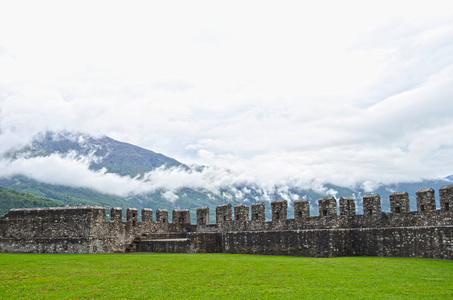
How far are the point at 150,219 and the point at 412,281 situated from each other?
24504 millimetres

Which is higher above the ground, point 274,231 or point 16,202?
point 16,202

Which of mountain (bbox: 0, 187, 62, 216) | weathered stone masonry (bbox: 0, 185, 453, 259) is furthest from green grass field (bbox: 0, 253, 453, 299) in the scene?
mountain (bbox: 0, 187, 62, 216)

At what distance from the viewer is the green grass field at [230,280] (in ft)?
36.5

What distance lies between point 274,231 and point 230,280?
12.9 m

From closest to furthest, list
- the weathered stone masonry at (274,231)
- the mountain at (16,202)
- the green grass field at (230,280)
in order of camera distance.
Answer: the green grass field at (230,280) → the weathered stone masonry at (274,231) → the mountain at (16,202)

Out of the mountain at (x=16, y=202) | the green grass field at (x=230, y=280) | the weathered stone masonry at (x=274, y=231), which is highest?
the mountain at (x=16, y=202)

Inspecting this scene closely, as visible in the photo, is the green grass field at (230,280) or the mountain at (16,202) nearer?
the green grass field at (230,280)

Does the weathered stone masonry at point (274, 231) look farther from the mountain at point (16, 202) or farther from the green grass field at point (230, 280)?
the mountain at point (16, 202)

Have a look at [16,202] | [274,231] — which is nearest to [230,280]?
[274,231]

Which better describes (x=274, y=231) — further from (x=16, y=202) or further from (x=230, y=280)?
(x=16, y=202)

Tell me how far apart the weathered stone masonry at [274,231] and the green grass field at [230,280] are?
3897 millimetres

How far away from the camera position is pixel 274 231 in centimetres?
2591

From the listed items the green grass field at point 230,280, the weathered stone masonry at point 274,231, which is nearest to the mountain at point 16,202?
the weathered stone masonry at point 274,231

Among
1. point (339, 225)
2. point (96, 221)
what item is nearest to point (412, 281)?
point (339, 225)
